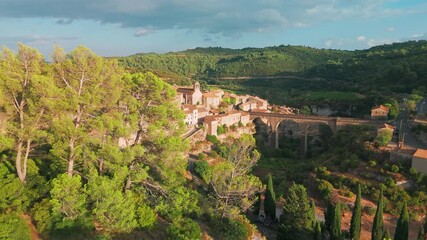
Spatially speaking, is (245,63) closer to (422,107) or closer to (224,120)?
(224,120)

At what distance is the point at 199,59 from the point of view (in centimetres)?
17062

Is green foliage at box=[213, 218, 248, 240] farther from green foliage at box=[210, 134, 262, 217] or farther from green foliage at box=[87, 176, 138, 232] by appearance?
green foliage at box=[87, 176, 138, 232]

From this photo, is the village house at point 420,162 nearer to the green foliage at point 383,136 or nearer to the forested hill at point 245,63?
the green foliage at point 383,136

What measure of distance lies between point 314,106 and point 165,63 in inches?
3556

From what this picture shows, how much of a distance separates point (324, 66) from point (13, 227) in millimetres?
109644

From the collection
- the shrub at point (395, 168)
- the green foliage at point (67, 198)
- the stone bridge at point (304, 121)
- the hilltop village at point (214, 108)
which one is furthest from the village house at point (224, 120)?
the green foliage at point (67, 198)

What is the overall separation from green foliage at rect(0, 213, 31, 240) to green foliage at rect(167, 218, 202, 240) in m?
6.66

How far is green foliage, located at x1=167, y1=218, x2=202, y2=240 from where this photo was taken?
18.3 m

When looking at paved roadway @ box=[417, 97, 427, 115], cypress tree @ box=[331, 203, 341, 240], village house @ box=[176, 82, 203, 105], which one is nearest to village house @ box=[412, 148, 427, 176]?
cypress tree @ box=[331, 203, 341, 240]

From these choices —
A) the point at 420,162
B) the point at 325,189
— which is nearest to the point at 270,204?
the point at 325,189

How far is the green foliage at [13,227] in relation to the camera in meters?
14.8

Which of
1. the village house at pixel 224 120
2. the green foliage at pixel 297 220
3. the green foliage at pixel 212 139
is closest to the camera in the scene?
the green foliage at pixel 297 220

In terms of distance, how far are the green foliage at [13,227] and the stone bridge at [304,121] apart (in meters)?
43.2

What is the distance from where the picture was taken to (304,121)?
183ft
